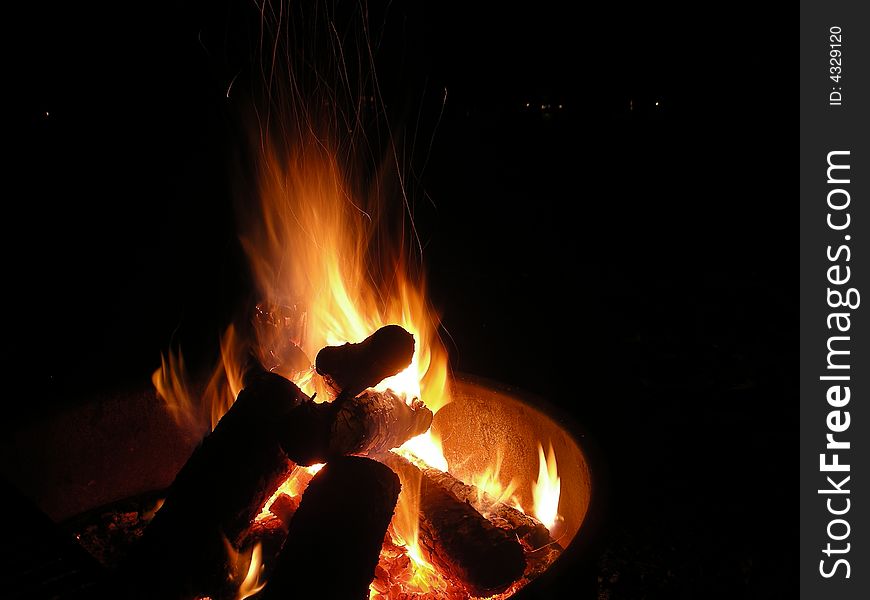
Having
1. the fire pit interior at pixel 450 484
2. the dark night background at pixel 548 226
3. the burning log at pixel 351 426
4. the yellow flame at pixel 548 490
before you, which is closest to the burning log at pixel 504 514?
the fire pit interior at pixel 450 484

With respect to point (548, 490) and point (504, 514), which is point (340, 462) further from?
point (548, 490)

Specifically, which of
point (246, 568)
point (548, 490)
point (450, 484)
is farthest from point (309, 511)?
point (548, 490)

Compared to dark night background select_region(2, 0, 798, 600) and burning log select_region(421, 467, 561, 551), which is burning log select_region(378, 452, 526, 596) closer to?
burning log select_region(421, 467, 561, 551)

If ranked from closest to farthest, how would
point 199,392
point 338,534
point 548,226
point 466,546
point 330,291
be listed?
point 338,534
point 466,546
point 199,392
point 330,291
point 548,226

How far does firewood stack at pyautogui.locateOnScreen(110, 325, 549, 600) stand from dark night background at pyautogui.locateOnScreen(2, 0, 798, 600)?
0.56 m

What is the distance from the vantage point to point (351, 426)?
2.32 m

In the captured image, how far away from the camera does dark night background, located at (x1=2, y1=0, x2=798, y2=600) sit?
370 centimetres

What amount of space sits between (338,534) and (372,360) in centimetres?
85

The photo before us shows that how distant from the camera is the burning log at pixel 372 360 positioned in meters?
2.58

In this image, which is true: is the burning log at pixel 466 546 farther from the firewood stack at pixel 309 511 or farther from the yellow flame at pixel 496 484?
the yellow flame at pixel 496 484
